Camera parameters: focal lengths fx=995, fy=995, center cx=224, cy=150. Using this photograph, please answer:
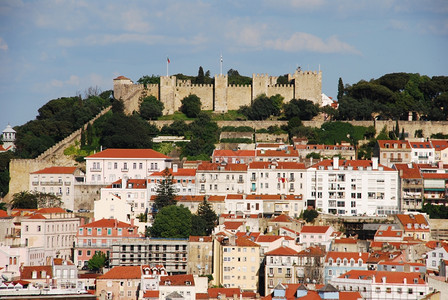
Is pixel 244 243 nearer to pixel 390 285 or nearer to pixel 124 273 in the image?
pixel 124 273

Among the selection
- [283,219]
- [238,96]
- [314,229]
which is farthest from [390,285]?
[238,96]

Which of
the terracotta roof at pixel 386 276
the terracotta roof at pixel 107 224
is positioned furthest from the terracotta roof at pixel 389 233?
the terracotta roof at pixel 107 224

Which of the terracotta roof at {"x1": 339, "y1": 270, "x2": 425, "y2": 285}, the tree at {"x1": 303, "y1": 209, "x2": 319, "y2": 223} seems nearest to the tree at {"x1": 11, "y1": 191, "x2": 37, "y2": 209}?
the tree at {"x1": 303, "y1": 209, "x2": 319, "y2": 223}

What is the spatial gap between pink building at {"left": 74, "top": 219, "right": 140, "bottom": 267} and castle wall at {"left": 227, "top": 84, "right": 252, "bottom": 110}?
87.3ft

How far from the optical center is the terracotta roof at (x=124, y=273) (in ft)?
176

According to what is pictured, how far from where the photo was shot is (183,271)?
191ft

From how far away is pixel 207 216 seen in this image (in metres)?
62.6

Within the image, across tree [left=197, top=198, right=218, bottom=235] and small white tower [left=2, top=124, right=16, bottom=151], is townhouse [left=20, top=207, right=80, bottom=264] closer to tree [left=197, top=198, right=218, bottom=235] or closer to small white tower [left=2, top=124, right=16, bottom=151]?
tree [left=197, top=198, right=218, bottom=235]

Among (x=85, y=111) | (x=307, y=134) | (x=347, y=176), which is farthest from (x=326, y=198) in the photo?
(x=85, y=111)

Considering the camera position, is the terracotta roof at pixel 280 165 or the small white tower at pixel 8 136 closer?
the terracotta roof at pixel 280 165

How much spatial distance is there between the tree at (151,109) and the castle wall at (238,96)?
237 inches

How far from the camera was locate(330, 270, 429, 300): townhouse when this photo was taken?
2004 inches

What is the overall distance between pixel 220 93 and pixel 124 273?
35.5 m

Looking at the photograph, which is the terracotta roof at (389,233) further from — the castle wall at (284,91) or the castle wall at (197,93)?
the castle wall at (197,93)
